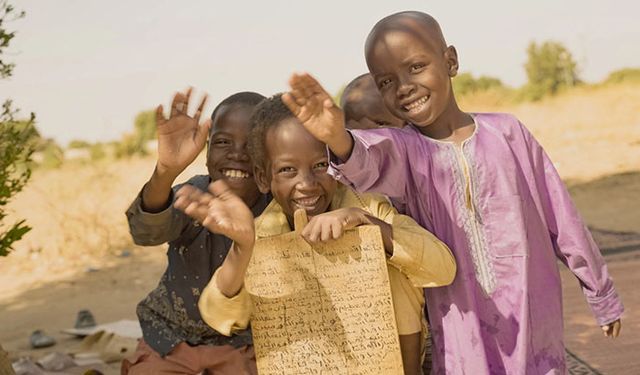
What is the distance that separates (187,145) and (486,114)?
1063mm

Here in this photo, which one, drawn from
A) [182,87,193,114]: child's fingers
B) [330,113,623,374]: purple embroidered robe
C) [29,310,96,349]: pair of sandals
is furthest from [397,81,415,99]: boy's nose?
[29,310,96,349]: pair of sandals

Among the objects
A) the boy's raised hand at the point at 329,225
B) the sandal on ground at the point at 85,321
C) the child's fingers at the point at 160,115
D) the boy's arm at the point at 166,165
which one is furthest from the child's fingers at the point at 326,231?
the sandal on ground at the point at 85,321

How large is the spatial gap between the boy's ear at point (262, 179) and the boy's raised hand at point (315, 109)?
0.37 metres

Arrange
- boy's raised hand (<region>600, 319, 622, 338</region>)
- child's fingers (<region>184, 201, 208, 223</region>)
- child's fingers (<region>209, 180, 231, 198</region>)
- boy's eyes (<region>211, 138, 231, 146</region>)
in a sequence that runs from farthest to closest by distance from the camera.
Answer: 1. boy's eyes (<region>211, 138, 231, 146</region>)
2. boy's raised hand (<region>600, 319, 622, 338</region>)
3. child's fingers (<region>209, 180, 231, 198</region>)
4. child's fingers (<region>184, 201, 208, 223</region>)

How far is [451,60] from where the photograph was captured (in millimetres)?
3023

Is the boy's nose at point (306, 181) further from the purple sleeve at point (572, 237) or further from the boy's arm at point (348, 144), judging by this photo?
the purple sleeve at point (572, 237)

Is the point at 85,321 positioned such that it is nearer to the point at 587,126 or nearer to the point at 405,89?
the point at 405,89

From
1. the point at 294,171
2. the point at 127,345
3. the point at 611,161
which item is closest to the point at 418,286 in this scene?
the point at 294,171

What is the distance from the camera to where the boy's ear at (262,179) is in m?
2.86

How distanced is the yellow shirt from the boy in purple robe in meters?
0.11

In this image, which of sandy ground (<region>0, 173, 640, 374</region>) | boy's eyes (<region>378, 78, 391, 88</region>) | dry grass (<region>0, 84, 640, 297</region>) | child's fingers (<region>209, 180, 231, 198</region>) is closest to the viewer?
child's fingers (<region>209, 180, 231, 198</region>)

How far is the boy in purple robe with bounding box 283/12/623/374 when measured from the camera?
9.42 ft

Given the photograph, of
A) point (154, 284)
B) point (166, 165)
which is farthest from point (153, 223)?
point (154, 284)

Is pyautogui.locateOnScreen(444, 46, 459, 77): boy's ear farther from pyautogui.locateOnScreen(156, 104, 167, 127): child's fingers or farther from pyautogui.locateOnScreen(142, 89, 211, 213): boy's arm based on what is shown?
pyautogui.locateOnScreen(156, 104, 167, 127): child's fingers
